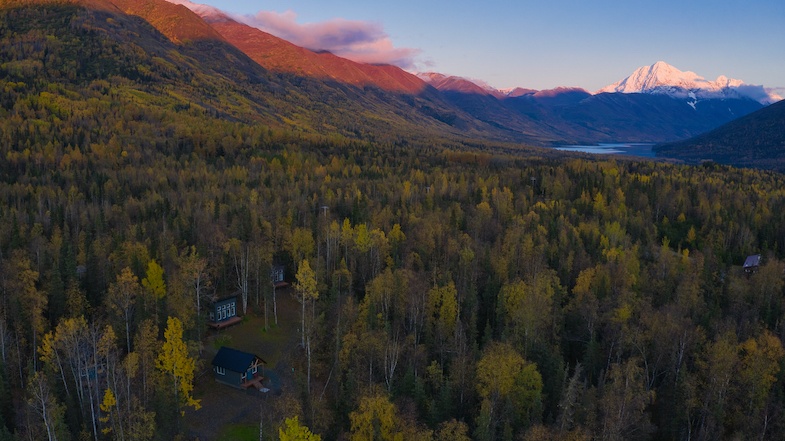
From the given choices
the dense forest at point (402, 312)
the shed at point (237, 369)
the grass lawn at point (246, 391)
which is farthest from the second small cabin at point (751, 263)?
the shed at point (237, 369)

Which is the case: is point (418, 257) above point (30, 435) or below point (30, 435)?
above

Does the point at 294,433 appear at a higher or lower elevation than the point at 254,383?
higher

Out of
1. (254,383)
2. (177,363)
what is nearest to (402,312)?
(254,383)

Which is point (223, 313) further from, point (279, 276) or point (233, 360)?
point (279, 276)

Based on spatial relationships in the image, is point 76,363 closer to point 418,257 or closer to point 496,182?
point 418,257

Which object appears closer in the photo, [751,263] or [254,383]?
[254,383]

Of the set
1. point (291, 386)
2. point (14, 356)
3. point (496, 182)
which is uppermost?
point (496, 182)

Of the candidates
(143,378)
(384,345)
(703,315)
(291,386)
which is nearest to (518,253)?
(703,315)

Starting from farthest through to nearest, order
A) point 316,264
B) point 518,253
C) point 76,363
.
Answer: point 518,253
point 316,264
point 76,363
